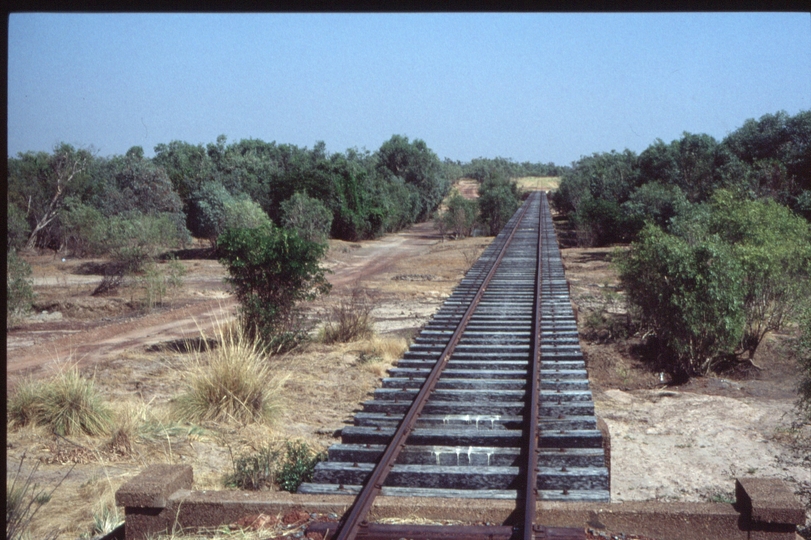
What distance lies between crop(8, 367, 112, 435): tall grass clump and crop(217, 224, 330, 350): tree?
442cm

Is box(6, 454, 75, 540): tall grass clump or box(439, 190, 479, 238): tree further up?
box(439, 190, 479, 238): tree

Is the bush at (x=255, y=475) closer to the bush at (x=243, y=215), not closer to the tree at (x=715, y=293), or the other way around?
the tree at (x=715, y=293)

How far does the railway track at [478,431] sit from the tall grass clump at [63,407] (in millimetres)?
2916

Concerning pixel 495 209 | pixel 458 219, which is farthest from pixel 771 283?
pixel 495 209

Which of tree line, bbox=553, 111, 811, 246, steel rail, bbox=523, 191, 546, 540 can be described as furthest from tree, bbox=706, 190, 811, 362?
tree line, bbox=553, 111, 811, 246

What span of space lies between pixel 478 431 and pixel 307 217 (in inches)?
1192

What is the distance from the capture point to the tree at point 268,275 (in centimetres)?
1234

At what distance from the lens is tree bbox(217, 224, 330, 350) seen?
1234cm

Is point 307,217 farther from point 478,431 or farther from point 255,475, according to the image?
point 255,475

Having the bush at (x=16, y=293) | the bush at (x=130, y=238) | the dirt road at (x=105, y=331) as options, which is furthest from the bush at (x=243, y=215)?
the bush at (x=16, y=293)

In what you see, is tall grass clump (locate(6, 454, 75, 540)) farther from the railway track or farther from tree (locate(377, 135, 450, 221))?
tree (locate(377, 135, 450, 221))

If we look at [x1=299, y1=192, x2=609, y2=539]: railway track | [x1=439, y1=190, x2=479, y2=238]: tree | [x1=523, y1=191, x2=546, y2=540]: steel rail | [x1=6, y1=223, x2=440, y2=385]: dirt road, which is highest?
[x1=439, y1=190, x2=479, y2=238]: tree

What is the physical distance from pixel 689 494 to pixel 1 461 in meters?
6.00

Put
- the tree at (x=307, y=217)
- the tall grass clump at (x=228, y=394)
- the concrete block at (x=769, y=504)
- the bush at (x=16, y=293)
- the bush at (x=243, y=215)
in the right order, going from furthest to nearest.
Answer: the tree at (x=307, y=217), the bush at (x=243, y=215), the bush at (x=16, y=293), the tall grass clump at (x=228, y=394), the concrete block at (x=769, y=504)
